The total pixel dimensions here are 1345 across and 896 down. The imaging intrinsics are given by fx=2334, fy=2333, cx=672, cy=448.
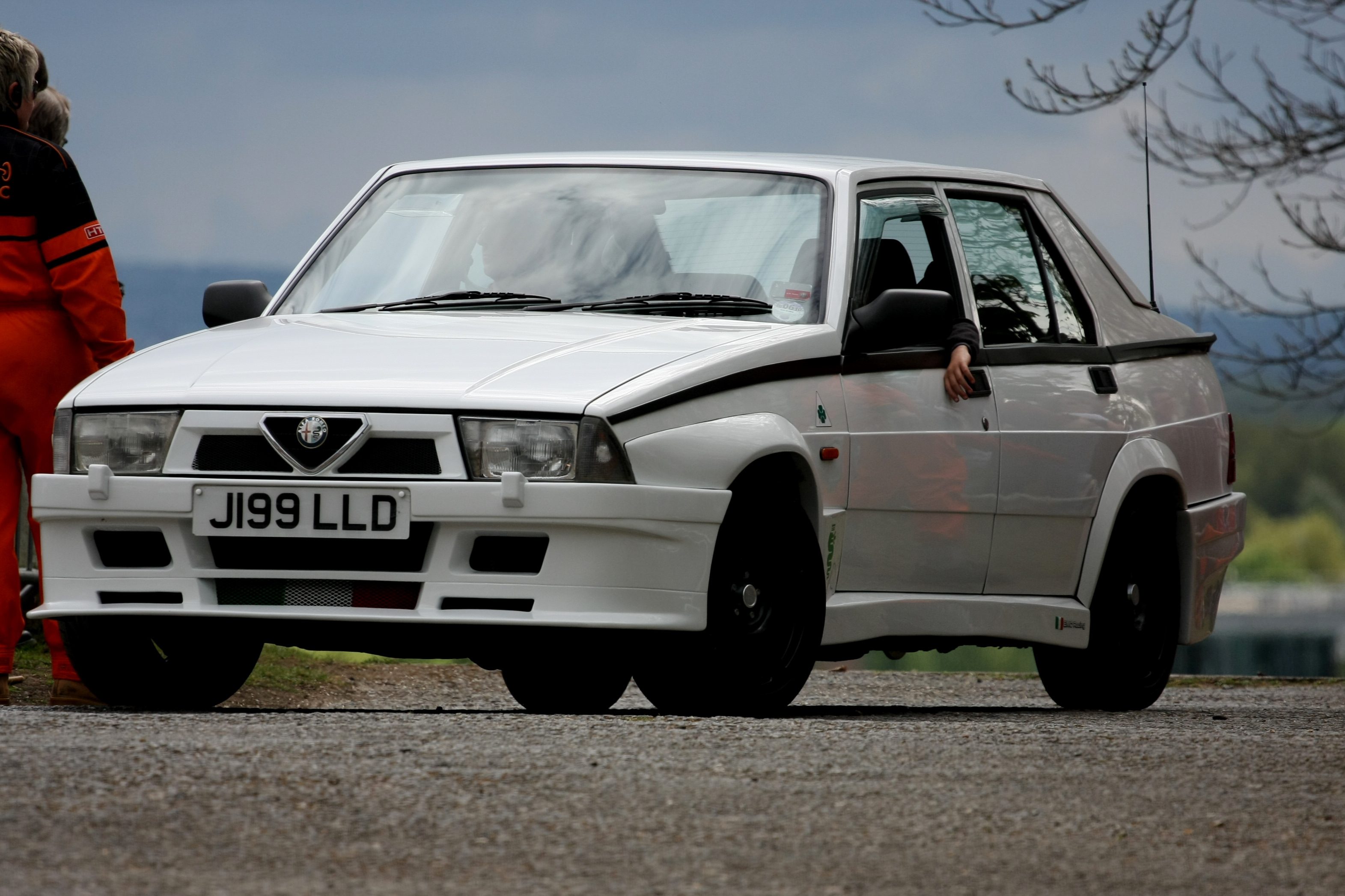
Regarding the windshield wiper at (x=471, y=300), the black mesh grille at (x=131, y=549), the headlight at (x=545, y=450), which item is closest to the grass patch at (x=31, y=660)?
the windshield wiper at (x=471, y=300)

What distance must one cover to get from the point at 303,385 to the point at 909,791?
2.22m

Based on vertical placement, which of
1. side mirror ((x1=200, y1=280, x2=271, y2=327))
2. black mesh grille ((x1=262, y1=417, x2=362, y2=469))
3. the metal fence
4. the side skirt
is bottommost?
the metal fence

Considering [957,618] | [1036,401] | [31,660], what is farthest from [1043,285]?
[31,660]

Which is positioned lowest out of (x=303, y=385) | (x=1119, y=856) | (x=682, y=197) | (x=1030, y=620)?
(x=1030, y=620)

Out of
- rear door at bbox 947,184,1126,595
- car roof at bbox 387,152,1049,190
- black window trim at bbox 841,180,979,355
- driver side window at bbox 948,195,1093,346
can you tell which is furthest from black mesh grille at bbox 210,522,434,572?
driver side window at bbox 948,195,1093,346

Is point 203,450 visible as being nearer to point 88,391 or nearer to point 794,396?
point 88,391

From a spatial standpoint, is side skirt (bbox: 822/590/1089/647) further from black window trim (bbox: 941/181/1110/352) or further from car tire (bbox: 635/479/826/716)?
black window trim (bbox: 941/181/1110/352)

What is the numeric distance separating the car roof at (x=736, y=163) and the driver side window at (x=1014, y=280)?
187 millimetres

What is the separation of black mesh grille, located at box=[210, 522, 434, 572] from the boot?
5.48 feet

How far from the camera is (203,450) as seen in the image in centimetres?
643

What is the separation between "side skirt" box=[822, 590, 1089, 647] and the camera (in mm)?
7199

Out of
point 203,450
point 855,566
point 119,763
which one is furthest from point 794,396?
point 119,763

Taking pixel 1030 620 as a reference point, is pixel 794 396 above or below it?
above

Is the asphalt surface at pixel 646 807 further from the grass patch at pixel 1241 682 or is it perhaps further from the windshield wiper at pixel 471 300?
the grass patch at pixel 1241 682
